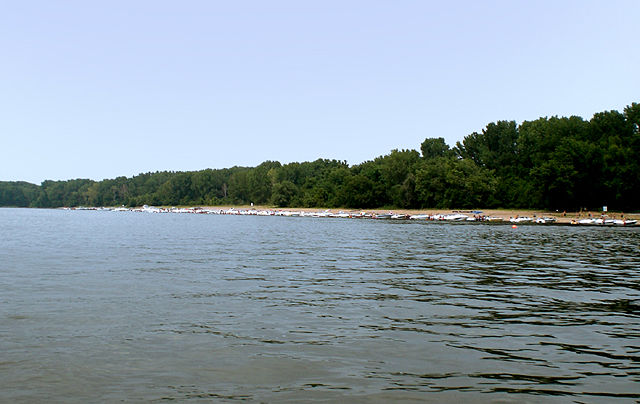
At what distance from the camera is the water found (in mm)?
11547

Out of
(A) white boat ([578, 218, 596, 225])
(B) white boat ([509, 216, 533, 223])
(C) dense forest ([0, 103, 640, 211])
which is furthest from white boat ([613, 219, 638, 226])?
(B) white boat ([509, 216, 533, 223])

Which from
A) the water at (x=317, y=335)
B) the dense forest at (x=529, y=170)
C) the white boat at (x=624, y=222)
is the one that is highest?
the dense forest at (x=529, y=170)

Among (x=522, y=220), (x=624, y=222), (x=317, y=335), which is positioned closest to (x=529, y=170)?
(x=522, y=220)

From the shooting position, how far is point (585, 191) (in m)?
126

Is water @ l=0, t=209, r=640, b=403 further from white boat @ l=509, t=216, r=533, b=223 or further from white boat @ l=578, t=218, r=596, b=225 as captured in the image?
white boat @ l=509, t=216, r=533, b=223

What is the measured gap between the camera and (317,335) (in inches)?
639

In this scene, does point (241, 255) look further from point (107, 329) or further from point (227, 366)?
point (227, 366)

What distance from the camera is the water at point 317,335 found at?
11.5m

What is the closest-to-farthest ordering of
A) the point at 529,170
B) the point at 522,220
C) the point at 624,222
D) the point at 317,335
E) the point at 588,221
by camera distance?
1. the point at 317,335
2. the point at 624,222
3. the point at 588,221
4. the point at 522,220
5. the point at 529,170

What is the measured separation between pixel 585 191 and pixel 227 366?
430ft

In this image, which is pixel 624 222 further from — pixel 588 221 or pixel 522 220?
pixel 522 220

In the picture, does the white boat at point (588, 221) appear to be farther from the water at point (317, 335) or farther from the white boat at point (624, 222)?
the water at point (317, 335)

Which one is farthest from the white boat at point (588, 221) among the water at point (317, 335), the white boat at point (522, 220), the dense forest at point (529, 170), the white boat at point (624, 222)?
the water at point (317, 335)

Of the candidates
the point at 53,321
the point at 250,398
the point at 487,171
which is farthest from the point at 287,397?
the point at 487,171
